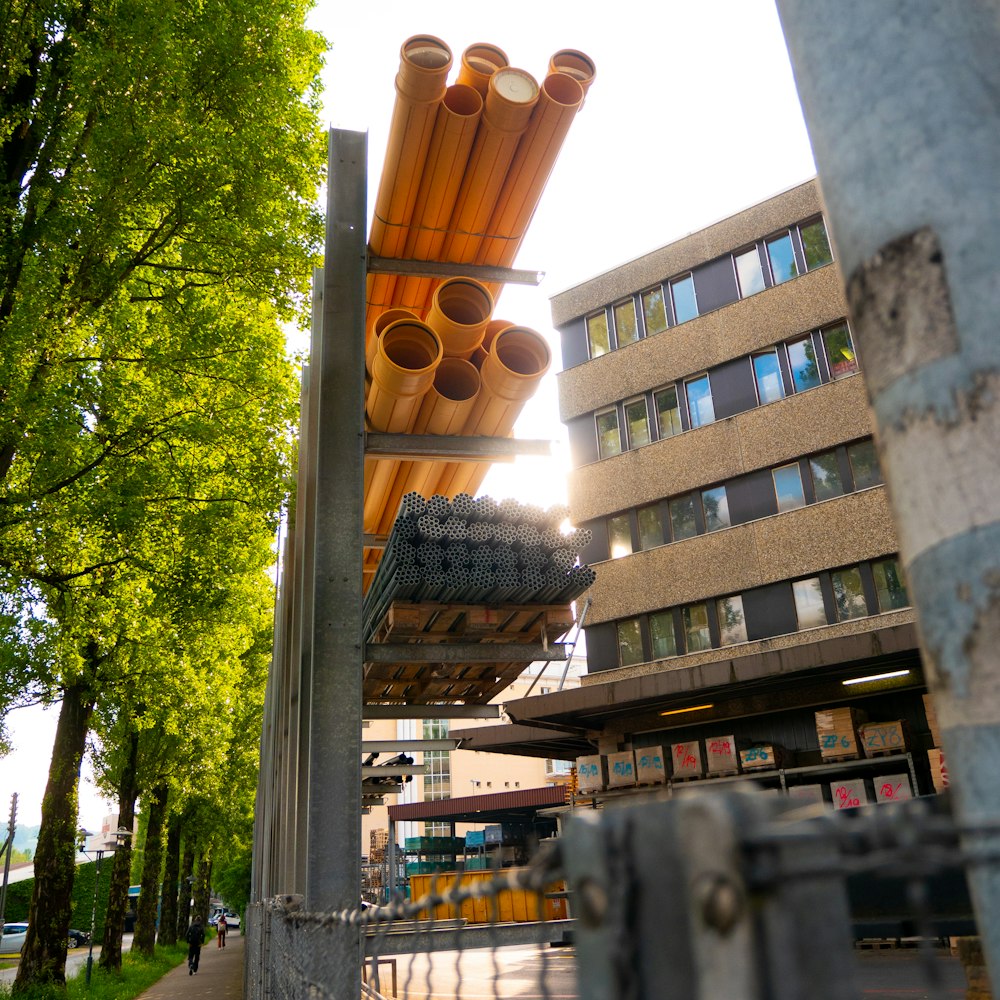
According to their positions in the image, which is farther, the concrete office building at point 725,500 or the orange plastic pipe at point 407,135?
the concrete office building at point 725,500

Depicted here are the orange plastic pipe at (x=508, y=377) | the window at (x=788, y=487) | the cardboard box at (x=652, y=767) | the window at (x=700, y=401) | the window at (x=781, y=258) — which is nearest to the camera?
the orange plastic pipe at (x=508, y=377)

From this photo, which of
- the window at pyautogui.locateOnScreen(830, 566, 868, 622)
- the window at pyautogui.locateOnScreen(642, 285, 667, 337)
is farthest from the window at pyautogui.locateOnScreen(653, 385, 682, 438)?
the window at pyautogui.locateOnScreen(830, 566, 868, 622)

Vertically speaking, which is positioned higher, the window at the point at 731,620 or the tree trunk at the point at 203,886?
the window at the point at 731,620

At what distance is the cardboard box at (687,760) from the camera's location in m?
17.2

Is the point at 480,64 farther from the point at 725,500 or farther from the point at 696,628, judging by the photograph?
the point at 696,628

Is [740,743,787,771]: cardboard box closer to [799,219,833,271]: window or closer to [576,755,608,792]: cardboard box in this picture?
[576,755,608,792]: cardboard box

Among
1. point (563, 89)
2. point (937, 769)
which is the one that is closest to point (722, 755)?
point (937, 769)

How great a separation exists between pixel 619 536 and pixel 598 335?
5.95 m

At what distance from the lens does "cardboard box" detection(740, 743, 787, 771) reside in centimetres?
1614

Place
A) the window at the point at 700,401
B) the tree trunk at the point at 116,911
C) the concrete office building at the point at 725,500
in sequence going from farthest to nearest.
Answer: the tree trunk at the point at 116,911 → the window at the point at 700,401 → the concrete office building at the point at 725,500

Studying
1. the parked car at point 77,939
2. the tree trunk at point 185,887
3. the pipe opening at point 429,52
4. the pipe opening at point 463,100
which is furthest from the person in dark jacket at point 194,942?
the parked car at point 77,939

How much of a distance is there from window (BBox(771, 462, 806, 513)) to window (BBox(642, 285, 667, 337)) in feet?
17.7

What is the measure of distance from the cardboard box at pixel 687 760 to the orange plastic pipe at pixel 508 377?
1164 cm

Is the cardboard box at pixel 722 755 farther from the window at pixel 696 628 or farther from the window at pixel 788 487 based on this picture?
the window at pixel 788 487
